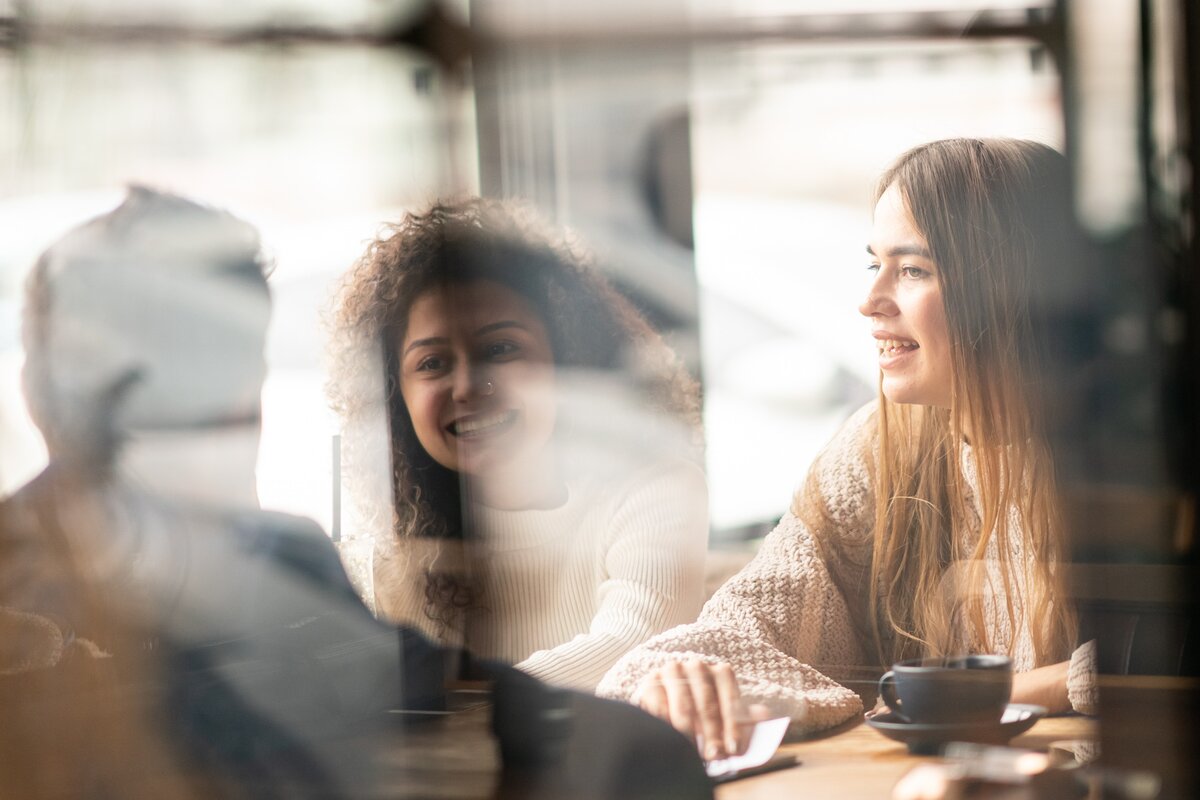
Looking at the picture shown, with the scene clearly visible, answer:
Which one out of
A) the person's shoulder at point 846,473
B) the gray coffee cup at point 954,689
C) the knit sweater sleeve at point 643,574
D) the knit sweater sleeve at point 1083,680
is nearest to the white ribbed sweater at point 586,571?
the knit sweater sleeve at point 643,574

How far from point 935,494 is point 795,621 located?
7.0 inches

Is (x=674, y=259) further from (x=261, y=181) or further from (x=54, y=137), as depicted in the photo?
(x=54, y=137)

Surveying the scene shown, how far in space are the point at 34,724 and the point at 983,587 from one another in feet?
3.85

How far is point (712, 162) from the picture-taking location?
1083mm

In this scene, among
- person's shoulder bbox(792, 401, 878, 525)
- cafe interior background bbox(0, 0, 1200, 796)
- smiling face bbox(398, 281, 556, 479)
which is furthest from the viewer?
smiling face bbox(398, 281, 556, 479)

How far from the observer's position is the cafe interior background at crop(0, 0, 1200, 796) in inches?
37.7

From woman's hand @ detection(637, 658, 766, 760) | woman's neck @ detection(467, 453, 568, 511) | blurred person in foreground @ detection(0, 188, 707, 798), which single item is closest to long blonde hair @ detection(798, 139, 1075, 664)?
woman's hand @ detection(637, 658, 766, 760)

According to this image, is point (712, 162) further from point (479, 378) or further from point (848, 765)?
point (848, 765)

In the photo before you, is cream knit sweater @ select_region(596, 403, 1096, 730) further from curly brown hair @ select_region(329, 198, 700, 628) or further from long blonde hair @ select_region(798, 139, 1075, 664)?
curly brown hair @ select_region(329, 198, 700, 628)

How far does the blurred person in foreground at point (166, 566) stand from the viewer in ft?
4.41

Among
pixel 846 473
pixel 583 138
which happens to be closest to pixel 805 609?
pixel 846 473

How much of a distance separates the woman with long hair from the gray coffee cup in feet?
0.04

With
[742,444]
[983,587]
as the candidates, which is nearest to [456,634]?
→ [742,444]

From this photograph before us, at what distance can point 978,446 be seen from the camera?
3.42 feet
